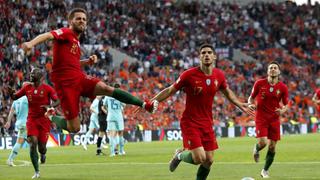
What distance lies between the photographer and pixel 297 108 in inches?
2131

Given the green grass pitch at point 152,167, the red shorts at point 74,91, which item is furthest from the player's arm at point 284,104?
the red shorts at point 74,91

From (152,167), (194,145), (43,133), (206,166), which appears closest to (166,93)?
(194,145)

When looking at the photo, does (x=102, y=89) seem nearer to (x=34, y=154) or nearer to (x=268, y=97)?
(x=34, y=154)

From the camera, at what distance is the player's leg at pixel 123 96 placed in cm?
1405

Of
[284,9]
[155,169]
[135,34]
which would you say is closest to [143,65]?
[135,34]

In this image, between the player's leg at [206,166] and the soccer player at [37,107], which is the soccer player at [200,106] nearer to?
the player's leg at [206,166]

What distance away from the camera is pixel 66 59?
1460 centimetres

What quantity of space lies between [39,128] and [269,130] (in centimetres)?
585

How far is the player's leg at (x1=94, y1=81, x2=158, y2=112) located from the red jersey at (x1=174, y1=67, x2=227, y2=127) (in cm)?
89

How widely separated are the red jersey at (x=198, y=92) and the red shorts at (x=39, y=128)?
19.1 ft

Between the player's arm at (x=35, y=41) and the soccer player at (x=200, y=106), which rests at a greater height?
the player's arm at (x=35, y=41)

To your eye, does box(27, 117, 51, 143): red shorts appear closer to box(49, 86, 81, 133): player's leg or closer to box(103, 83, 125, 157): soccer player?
box(49, 86, 81, 133): player's leg

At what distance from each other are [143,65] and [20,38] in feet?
30.3

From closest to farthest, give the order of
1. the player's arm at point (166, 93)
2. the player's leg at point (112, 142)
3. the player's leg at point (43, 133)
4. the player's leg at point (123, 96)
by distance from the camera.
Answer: the player's leg at point (123, 96) → the player's arm at point (166, 93) → the player's leg at point (43, 133) → the player's leg at point (112, 142)
